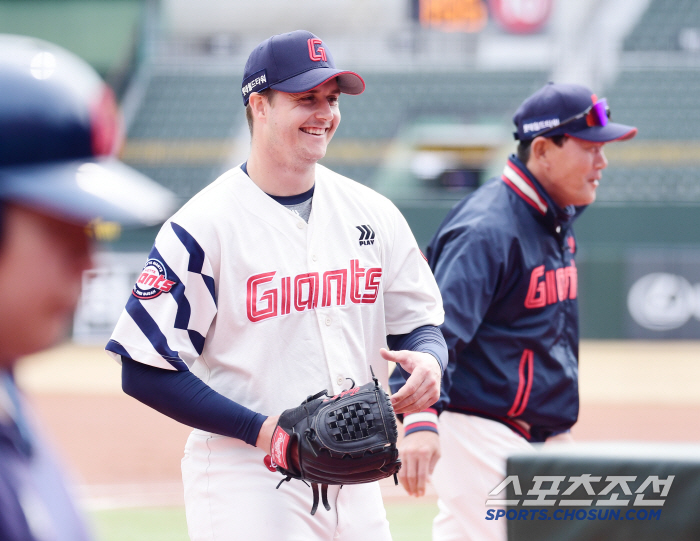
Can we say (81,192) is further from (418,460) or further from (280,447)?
(418,460)

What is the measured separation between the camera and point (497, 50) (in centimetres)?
1809

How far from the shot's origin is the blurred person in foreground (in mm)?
921

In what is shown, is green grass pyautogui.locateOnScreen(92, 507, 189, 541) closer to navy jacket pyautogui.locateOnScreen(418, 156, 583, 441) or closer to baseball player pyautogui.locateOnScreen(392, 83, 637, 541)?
baseball player pyautogui.locateOnScreen(392, 83, 637, 541)

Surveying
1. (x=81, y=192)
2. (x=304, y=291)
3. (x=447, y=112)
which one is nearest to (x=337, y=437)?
(x=304, y=291)

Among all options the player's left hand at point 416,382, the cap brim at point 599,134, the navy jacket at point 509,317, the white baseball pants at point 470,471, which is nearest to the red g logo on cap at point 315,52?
the player's left hand at point 416,382

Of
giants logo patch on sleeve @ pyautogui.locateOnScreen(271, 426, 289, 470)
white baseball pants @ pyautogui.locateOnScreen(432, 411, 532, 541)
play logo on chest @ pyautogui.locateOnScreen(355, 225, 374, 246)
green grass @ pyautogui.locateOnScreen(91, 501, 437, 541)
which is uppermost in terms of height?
play logo on chest @ pyautogui.locateOnScreen(355, 225, 374, 246)

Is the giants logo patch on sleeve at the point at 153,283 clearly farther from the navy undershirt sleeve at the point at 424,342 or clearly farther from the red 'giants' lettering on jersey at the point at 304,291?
the navy undershirt sleeve at the point at 424,342

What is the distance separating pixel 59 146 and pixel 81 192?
0.07 m

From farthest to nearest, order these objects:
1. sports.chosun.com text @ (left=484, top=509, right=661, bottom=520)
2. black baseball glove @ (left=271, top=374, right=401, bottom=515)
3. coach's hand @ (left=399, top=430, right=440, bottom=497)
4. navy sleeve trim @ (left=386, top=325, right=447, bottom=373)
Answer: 1. coach's hand @ (left=399, top=430, right=440, bottom=497)
2. navy sleeve trim @ (left=386, top=325, right=447, bottom=373)
3. black baseball glove @ (left=271, top=374, right=401, bottom=515)
4. sports.chosun.com text @ (left=484, top=509, right=661, bottom=520)

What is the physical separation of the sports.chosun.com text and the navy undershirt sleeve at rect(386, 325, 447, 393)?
48 cm

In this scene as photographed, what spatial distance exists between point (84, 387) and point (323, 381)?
9.68 metres

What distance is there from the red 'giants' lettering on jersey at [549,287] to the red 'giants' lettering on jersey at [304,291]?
860 millimetres

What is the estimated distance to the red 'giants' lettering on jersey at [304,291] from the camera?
226cm

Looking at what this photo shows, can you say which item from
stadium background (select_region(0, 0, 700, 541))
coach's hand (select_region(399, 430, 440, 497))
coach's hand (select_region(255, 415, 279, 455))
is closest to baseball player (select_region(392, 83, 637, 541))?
coach's hand (select_region(399, 430, 440, 497))
